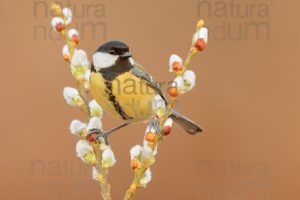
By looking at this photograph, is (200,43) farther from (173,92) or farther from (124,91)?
(124,91)

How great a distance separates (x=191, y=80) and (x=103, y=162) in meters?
0.13

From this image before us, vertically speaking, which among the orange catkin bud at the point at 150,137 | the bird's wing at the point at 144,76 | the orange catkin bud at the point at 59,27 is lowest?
the orange catkin bud at the point at 150,137

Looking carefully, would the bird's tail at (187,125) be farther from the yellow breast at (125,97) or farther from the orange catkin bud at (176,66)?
the orange catkin bud at (176,66)

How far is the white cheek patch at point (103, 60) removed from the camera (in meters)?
0.53

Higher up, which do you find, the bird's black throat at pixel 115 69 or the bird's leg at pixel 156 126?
the bird's black throat at pixel 115 69

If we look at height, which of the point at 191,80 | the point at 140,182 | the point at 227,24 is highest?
the point at 227,24

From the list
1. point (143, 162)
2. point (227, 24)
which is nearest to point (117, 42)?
point (143, 162)

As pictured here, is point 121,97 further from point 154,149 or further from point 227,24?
point 227,24

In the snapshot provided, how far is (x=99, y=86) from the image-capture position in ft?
1.92

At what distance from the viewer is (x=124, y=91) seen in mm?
619

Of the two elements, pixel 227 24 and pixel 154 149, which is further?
pixel 227 24

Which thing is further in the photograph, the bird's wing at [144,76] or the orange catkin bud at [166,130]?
the bird's wing at [144,76]

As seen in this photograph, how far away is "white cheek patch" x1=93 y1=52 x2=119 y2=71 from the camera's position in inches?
21.0

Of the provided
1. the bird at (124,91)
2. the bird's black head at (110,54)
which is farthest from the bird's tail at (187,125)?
the bird's black head at (110,54)
